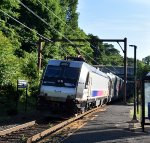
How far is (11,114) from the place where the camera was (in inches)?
1013

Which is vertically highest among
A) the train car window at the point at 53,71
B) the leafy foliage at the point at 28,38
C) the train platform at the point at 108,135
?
the leafy foliage at the point at 28,38

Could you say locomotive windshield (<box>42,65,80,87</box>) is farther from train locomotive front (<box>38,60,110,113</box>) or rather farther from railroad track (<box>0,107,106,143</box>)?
railroad track (<box>0,107,106,143</box>)

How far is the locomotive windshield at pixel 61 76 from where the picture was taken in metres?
24.7

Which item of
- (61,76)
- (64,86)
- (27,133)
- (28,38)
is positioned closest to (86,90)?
(61,76)

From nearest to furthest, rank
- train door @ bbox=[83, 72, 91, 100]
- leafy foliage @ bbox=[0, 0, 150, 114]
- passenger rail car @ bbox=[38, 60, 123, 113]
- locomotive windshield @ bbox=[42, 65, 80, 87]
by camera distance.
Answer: passenger rail car @ bbox=[38, 60, 123, 113], locomotive windshield @ bbox=[42, 65, 80, 87], train door @ bbox=[83, 72, 91, 100], leafy foliage @ bbox=[0, 0, 150, 114]

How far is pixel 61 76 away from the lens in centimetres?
2505

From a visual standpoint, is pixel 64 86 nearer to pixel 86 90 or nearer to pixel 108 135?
pixel 86 90

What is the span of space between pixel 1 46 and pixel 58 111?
742 cm

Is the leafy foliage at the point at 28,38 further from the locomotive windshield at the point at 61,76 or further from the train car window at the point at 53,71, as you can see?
the locomotive windshield at the point at 61,76

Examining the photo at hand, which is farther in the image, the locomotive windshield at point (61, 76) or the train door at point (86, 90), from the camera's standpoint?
the train door at point (86, 90)

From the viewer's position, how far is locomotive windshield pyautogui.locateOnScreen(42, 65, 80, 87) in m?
24.7

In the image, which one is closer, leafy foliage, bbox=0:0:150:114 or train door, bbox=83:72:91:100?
train door, bbox=83:72:91:100

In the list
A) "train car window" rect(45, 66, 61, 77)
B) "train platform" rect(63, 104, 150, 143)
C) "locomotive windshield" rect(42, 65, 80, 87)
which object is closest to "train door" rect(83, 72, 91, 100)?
"locomotive windshield" rect(42, 65, 80, 87)

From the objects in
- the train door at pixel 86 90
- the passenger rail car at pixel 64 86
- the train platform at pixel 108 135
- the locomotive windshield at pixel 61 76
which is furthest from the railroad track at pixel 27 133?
the train door at pixel 86 90
